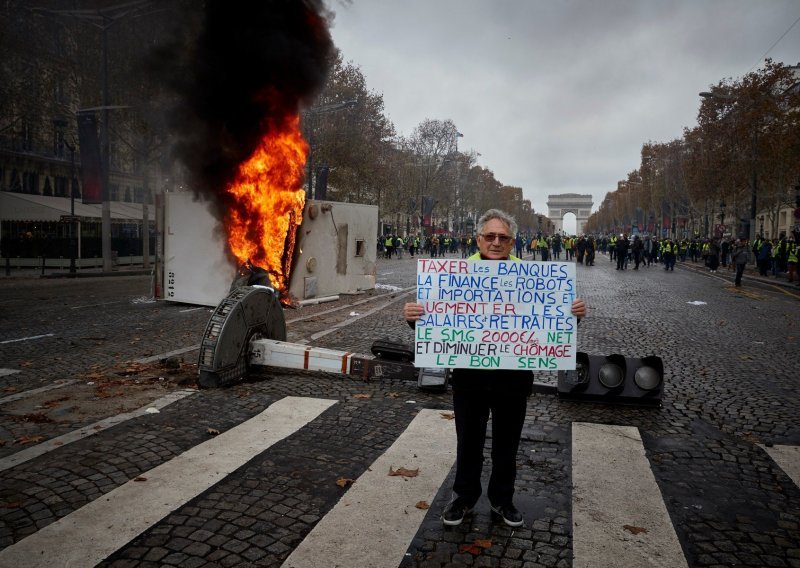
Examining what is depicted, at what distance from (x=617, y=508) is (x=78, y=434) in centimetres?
395

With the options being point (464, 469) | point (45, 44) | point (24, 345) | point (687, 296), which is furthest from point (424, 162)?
point (464, 469)

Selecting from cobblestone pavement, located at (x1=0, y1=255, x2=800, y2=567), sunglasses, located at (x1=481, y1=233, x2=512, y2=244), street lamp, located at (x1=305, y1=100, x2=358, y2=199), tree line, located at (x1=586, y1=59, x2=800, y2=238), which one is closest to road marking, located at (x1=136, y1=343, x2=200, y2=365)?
cobblestone pavement, located at (x1=0, y1=255, x2=800, y2=567)

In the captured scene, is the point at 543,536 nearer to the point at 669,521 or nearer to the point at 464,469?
the point at 464,469

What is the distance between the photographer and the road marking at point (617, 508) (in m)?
3.05

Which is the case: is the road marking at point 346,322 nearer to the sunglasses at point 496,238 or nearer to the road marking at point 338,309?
the road marking at point 338,309

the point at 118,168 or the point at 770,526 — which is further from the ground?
the point at 118,168

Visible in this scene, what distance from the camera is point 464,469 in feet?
11.2

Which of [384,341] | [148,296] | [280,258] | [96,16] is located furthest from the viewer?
[96,16]

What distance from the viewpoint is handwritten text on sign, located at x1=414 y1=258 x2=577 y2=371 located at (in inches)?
138

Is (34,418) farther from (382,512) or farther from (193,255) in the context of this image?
(193,255)

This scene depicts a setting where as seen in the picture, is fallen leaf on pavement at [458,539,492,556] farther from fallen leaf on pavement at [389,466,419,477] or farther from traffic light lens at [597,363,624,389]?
traffic light lens at [597,363,624,389]

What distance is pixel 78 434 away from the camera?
4.64 m

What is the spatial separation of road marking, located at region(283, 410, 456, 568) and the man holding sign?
0.32 meters

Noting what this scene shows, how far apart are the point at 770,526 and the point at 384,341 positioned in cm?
404
